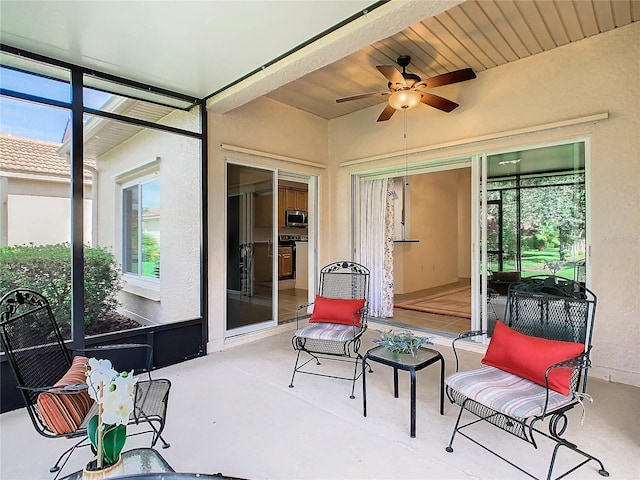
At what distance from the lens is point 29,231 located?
2.94 m

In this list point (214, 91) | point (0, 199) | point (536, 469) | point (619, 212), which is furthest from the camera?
point (214, 91)

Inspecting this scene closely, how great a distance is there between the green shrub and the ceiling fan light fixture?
3155 millimetres

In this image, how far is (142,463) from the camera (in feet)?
4.85

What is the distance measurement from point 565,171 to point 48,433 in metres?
4.49

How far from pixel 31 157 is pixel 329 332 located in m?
2.97

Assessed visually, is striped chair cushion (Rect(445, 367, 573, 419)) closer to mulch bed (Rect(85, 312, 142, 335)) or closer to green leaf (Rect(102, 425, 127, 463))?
green leaf (Rect(102, 425, 127, 463))

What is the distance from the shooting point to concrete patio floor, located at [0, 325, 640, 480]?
1.96 metres

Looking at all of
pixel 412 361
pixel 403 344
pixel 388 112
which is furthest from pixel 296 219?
pixel 412 361

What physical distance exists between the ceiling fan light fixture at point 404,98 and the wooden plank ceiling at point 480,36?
450mm

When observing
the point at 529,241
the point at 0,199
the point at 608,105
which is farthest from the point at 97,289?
the point at 608,105

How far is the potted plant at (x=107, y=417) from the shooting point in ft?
3.82

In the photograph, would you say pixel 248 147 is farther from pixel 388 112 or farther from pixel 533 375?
pixel 533 375

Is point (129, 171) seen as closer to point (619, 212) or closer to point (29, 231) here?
point (29, 231)

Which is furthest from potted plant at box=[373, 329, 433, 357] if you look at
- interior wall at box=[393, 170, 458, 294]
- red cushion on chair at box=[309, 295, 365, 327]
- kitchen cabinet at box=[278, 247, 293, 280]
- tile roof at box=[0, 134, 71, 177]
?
kitchen cabinet at box=[278, 247, 293, 280]
